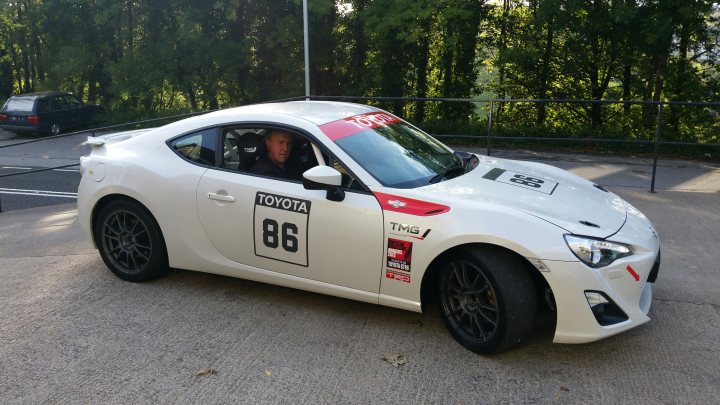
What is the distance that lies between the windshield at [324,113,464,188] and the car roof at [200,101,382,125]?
0.18 metres

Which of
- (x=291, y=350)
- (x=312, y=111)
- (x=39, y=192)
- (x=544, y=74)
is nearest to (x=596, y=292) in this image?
(x=291, y=350)

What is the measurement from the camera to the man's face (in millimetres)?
4598

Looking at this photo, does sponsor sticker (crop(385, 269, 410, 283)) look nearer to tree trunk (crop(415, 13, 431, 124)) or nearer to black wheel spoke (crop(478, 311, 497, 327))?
black wheel spoke (crop(478, 311, 497, 327))

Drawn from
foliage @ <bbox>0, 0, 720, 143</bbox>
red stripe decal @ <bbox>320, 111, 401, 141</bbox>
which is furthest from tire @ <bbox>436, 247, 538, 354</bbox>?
foliage @ <bbox>0, 0, 720, 143</bbox>

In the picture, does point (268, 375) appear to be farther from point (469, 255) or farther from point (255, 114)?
point (255, 114)

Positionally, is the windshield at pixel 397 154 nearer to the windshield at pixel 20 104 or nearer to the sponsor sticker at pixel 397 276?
the sponsor sticker at pixel 397 276

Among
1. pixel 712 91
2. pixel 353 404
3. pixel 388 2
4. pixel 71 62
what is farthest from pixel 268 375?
pixel 71 62

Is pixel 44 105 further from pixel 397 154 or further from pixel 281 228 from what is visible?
pixel 397 154

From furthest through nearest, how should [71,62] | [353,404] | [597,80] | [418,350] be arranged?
[71,62]
[597,80]
[418,350]
[353,404]

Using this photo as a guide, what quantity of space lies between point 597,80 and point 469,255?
16.9 m

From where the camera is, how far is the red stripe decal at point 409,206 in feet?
12.9

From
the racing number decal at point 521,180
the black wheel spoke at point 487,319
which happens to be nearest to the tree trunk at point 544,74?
the racing number decal at point 521,180

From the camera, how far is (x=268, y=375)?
12.2 feet

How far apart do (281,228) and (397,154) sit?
3.27 ft
